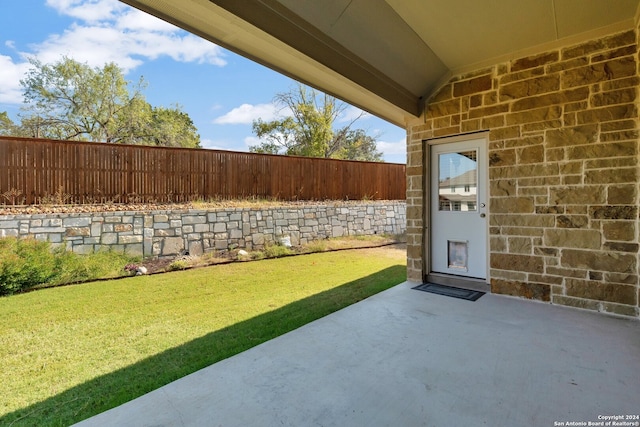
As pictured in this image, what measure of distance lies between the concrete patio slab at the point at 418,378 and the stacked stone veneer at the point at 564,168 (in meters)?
0.56

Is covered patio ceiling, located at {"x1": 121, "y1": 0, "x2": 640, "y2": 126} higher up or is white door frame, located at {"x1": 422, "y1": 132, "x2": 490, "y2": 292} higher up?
covered patio ceiling, located at {"x1": 121, "y1": 0, "x2": 640, "y2": 126}

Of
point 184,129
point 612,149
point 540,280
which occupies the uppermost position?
point 184,129

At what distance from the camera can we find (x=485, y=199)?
3.83 m

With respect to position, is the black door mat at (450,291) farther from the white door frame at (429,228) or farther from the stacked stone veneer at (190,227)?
the stacked stone veneer at (190,227)

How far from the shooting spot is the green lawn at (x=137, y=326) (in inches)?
77.0

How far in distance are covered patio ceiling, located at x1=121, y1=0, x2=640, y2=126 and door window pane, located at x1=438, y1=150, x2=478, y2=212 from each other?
1.21m

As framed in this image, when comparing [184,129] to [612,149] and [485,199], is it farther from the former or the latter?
[612,149]

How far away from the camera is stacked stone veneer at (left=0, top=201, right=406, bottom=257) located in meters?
5.52

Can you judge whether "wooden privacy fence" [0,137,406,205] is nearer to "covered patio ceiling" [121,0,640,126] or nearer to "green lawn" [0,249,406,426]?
"green lawn" [0,249,406,426]

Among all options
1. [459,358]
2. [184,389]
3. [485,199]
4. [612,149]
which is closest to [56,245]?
[184,389]

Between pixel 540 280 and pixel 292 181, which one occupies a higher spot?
Answer: pixel 292 181

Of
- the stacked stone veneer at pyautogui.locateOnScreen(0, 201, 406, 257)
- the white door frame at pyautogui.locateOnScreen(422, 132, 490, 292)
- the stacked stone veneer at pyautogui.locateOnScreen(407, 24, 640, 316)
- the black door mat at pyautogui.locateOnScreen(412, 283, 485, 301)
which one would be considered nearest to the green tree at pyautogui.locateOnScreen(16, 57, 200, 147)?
the stacked stone veneer at pyautogui.locateOnScreen(0, 201, 406, 257)

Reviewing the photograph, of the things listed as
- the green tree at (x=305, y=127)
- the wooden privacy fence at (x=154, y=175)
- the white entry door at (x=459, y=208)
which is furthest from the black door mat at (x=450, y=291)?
the green tree at (x=305, y=127)

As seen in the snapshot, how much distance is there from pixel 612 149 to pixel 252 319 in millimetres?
4165
